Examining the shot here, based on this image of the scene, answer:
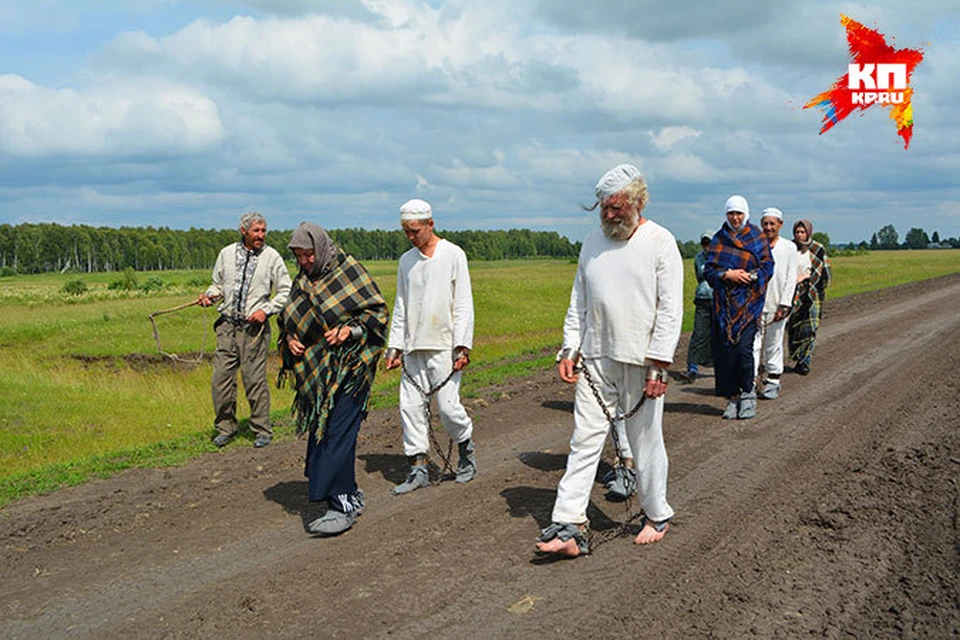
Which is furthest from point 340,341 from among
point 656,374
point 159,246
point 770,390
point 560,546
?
point 159,246

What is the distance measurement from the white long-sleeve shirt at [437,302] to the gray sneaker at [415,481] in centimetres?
101

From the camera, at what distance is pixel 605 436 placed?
17.6ft

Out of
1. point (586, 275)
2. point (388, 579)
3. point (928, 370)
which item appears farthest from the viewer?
point (928, 370)

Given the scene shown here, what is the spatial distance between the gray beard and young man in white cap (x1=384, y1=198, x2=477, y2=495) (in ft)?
6.20

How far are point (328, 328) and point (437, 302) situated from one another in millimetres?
1075

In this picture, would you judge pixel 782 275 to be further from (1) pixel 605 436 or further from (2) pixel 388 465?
(1) pixel 605 436

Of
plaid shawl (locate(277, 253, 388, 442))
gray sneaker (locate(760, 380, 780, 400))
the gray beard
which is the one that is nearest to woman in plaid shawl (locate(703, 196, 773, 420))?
gray sneaker (locate(760, 380, 780, 400))

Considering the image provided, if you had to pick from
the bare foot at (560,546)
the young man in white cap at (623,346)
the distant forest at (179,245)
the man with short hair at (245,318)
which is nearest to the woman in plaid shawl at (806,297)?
the man with short hair at (245,318)

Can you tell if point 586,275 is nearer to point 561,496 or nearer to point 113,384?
point 561,496

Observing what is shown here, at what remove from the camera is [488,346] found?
2117 centimetres

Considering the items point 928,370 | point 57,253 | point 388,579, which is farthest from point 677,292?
point 57,253

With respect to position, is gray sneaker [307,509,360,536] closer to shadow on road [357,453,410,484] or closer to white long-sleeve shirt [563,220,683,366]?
shadow on road [357,453,410,484]

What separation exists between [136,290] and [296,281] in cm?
5216

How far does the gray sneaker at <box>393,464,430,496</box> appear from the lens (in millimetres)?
6859
